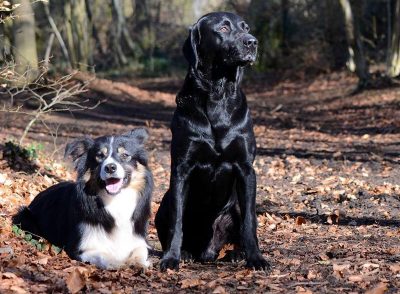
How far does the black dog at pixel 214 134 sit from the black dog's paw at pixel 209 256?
367 millimetres

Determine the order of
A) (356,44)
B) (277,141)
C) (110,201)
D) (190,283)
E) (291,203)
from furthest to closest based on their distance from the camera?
(356,44), (277,141), (291,203), (110,201), (190,283)

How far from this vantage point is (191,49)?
657 centimetres

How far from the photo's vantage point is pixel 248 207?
6.46 metres

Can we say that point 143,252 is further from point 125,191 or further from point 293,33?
point 293,33

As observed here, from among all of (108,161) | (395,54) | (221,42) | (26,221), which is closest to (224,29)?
(221,42)

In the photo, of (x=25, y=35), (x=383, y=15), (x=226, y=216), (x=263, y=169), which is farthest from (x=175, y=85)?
(x=226, y=216)

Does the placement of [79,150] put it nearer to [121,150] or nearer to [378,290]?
[121,150]

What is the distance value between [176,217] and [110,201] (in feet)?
2.14

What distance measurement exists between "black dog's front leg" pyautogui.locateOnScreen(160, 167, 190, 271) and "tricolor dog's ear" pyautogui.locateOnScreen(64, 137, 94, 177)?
2.90 feet

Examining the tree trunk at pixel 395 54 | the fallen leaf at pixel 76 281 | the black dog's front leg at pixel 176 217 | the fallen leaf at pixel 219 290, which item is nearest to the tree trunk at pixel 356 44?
the tree trunk at pixel 395 54

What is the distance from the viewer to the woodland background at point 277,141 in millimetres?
5824

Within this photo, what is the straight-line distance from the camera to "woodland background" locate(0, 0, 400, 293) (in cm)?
582

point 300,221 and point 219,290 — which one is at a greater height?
point 219,290

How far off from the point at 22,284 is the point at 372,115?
16.6m
